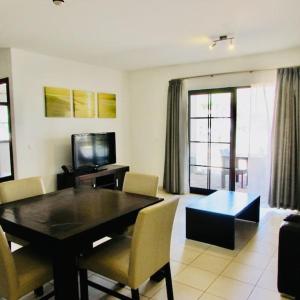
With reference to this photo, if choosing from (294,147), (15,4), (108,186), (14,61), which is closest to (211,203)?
(294,147)

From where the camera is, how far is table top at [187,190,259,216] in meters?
3.39

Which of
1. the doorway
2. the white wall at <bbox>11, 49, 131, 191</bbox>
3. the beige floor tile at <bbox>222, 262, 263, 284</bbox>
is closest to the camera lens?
the beige floor tile at <bbox>222, 262, 263, 284</bbox>

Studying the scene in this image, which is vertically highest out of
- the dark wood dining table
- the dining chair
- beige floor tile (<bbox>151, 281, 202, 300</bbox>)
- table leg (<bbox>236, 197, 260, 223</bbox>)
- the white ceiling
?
the white ceiling

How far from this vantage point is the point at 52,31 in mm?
3520

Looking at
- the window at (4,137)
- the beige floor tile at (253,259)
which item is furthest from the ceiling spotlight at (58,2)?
the beige floor tile at (253,259)

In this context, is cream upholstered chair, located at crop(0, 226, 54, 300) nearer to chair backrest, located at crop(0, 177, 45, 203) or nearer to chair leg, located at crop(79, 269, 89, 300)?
chair leg, located at crop(79, 269, 89, 300)

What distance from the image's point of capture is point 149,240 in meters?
1.93

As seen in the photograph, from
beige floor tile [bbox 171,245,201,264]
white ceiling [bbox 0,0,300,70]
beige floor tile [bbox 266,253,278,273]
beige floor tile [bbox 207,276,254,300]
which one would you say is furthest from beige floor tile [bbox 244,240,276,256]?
→ white ceiling [bbox 0,0,300,70]

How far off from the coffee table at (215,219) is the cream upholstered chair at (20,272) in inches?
76.4

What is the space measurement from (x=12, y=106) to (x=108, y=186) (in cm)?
208

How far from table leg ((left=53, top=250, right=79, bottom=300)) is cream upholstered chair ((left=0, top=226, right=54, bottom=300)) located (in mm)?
141

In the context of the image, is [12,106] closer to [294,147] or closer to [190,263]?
[190,263]

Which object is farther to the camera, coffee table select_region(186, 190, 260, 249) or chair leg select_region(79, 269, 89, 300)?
coffee table select_region(186, 190, 260, 249)

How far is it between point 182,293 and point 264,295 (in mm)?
663
